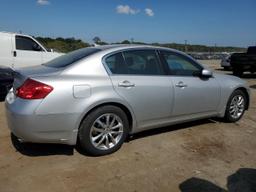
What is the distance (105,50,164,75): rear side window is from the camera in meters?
4.45

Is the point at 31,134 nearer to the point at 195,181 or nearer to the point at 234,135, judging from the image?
the point at 195,181

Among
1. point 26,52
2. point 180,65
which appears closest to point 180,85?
point 180,65

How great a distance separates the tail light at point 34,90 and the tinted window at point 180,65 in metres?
2.03

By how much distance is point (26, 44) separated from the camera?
434 inches

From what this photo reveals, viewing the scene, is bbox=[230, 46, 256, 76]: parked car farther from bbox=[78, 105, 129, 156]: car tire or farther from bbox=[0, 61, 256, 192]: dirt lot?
bbox=[78, 105, 129, 156]: car tire

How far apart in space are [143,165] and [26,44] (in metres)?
8.36

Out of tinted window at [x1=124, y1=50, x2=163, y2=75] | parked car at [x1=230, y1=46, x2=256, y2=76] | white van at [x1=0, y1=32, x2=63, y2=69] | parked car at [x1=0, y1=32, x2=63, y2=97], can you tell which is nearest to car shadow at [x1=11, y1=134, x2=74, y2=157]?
tinted window at [x1=124, y1=50, x2=163, y2=75]

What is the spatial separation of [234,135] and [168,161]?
1758 mm

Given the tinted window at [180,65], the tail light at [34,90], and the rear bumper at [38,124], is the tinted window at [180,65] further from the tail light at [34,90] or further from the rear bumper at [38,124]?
the tail light at [34,90]

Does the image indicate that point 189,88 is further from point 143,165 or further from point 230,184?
point 230,184

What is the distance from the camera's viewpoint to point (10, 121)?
13.3ft

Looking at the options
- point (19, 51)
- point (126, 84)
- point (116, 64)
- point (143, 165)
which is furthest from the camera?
point (19, 51)

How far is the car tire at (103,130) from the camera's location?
4.09 meters

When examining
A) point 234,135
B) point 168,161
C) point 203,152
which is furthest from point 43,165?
point 234,135
